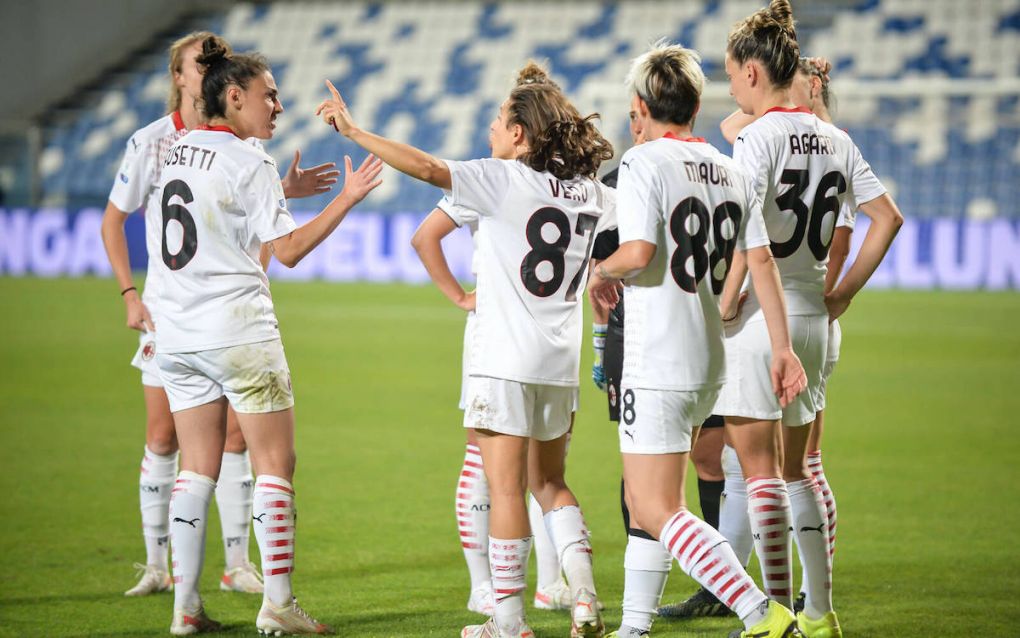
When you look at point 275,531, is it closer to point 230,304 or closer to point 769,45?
point 230,304

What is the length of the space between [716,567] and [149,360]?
2476mm

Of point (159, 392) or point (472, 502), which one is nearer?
point (472, 502)

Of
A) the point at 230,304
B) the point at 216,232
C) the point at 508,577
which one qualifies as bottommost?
the point at 508,577

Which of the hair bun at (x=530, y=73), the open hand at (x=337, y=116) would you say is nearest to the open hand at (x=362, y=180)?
the open hand at (x=337, y=116)

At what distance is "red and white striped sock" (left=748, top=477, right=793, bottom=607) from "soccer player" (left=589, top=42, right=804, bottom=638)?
0.39m

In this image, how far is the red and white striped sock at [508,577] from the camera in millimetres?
3791

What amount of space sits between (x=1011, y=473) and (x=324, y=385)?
5729mm

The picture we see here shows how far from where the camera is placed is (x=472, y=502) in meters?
4.46

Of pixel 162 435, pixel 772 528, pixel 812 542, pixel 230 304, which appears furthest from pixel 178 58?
pixel 812 542

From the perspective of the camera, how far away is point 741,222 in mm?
3637

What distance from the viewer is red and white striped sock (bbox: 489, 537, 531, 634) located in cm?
379

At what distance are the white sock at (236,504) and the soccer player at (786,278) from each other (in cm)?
204

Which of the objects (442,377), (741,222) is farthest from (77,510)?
(442,377)

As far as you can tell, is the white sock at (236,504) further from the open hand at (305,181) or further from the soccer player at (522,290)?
the soccer player at (522,290)
